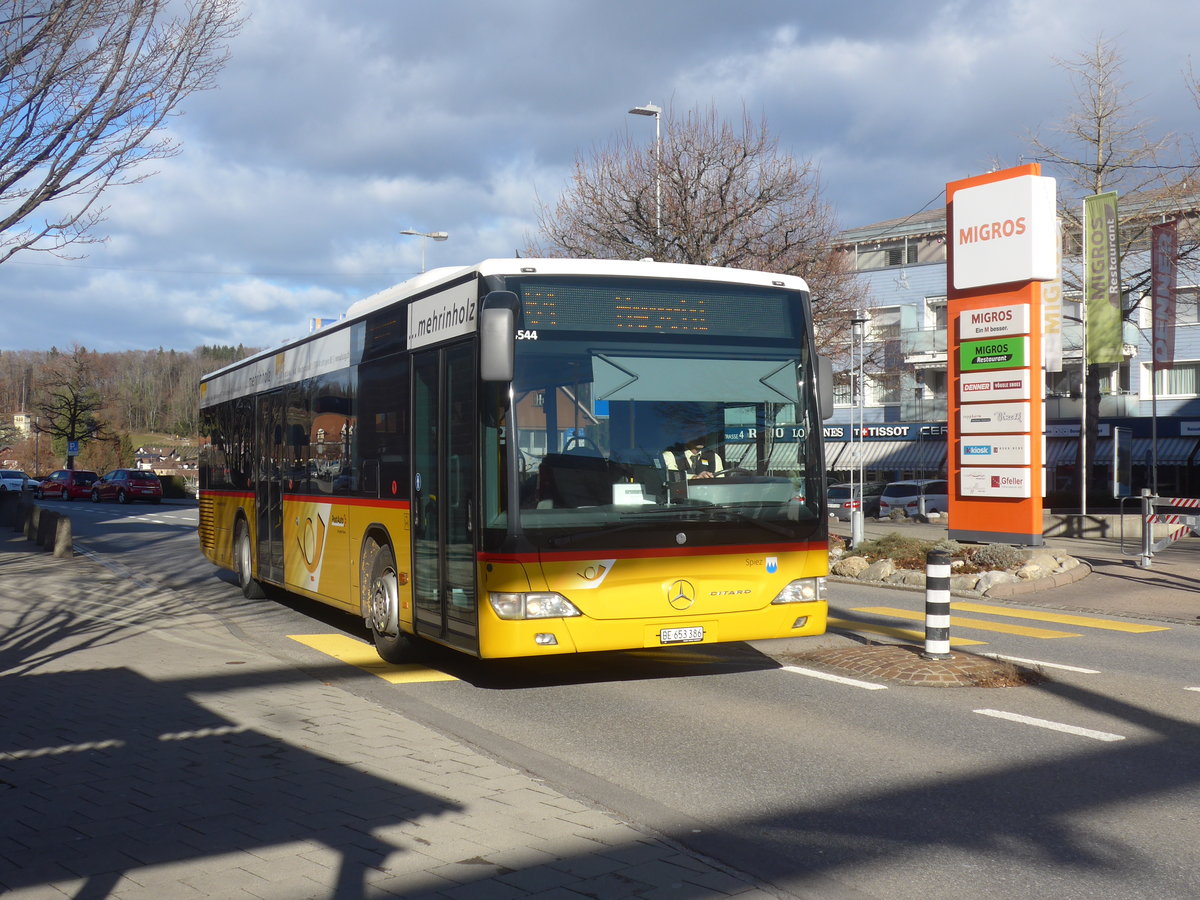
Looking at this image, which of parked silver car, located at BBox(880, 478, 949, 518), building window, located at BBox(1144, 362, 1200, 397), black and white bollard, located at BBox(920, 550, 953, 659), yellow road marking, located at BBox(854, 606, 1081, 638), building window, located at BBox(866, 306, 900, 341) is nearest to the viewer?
black and white bollard, located at BBox(920, 550, 953, 659)

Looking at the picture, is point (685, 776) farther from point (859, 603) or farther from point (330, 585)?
point (859, 603)

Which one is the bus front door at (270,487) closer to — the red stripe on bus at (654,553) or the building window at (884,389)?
the red stripe on bus at (654,553)

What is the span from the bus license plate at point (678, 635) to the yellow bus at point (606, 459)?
0.01m

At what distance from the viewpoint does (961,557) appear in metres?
18.3

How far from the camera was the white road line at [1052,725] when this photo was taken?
24.0 ft

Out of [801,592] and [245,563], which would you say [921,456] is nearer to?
[245,563]

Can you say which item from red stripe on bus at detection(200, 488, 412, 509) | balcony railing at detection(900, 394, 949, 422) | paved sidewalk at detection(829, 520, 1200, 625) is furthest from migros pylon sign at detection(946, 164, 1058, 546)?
balcony railing at detection(900, 394, 949, 422)

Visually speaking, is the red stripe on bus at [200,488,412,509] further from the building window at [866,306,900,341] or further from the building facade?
the building window at [866,306,900,341]

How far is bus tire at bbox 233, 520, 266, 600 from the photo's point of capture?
51.2 ft

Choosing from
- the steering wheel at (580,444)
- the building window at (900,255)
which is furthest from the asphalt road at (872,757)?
the building window at (900,255)

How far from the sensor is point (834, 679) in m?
9.36

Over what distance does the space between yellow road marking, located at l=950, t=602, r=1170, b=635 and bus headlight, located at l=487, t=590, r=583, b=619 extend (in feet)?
23.9

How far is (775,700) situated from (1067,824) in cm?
321

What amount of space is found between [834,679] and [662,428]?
8.40ft
